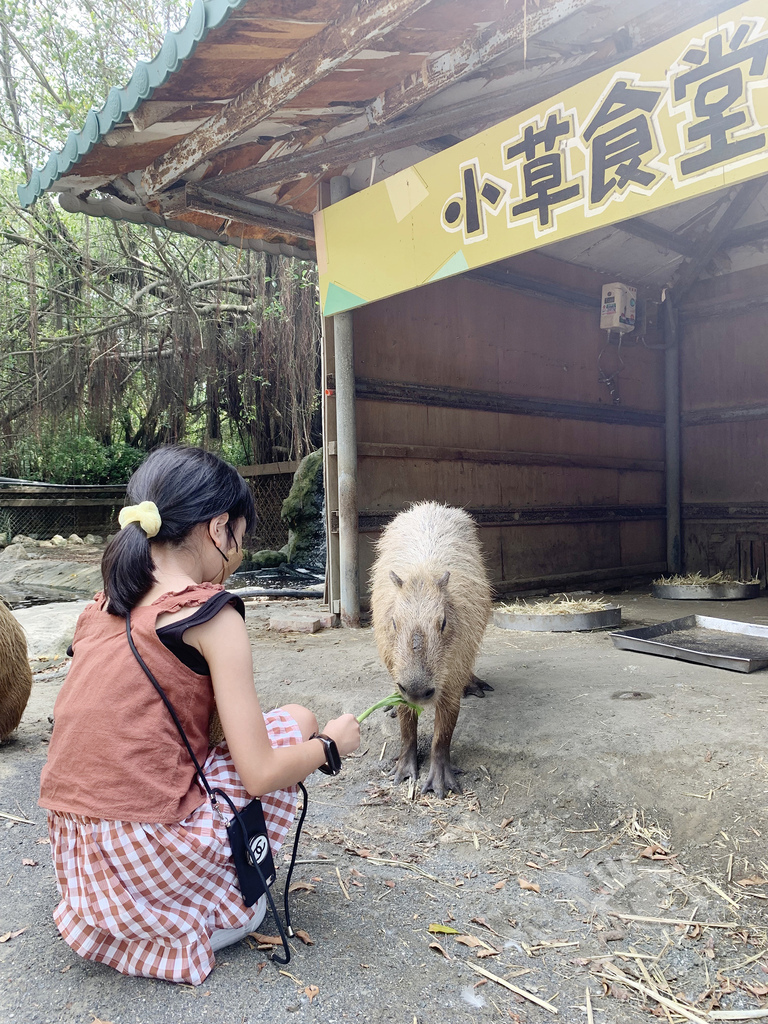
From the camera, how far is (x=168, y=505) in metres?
1.81

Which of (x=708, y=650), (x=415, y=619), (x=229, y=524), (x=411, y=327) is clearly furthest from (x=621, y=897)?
(x=411, y=327)

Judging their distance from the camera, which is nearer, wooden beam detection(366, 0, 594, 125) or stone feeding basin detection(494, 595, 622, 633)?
wooden beam detection(366, 0, 594, 125)

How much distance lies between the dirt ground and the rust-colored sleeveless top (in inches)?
17.5

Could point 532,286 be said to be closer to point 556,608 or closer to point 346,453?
point 346,453

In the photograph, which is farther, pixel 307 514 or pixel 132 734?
pixel 307 514

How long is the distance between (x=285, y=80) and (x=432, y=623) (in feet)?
11.0

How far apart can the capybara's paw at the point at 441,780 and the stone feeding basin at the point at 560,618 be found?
261 cm

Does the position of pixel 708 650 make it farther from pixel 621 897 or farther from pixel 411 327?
pixel 411 327

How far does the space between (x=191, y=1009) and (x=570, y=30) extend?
5226 millimetres

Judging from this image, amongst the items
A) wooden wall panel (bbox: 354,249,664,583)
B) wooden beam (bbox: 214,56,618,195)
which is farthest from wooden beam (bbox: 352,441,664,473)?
wooden beam (bbox: 214,56,618,195)

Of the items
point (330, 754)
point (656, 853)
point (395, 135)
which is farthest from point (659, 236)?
point (330, 754)

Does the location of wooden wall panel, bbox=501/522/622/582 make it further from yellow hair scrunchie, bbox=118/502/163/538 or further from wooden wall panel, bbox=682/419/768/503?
yellow hair scrunchie, bbox=118/502/163/538

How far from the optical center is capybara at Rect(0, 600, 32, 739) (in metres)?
3.60

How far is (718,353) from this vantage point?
8781 mm
